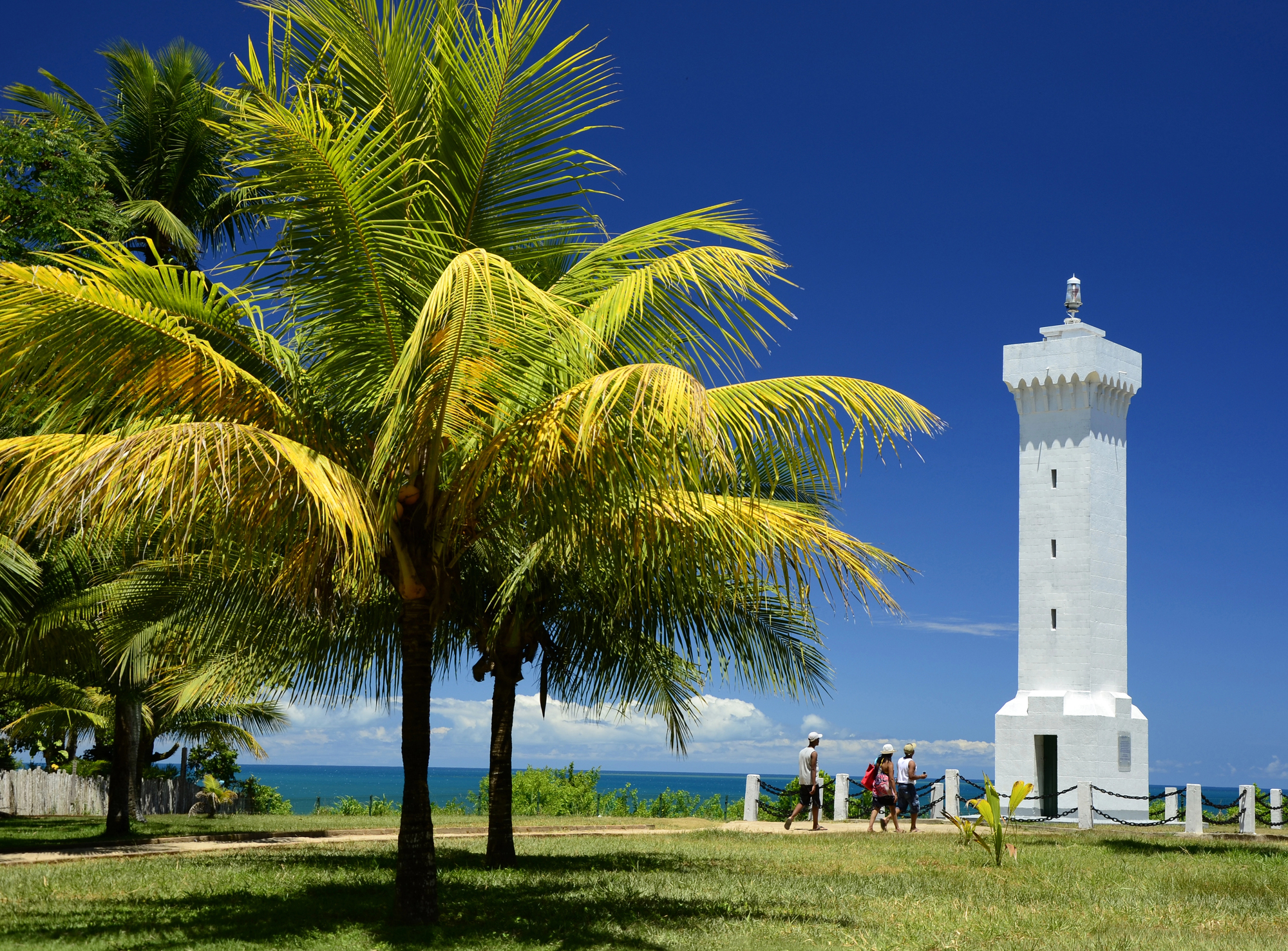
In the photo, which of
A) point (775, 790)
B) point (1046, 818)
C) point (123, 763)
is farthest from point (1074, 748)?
point (123, 763)

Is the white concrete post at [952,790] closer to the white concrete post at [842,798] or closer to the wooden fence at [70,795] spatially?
the white concrete post at [842,798]

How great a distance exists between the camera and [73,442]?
7859 millimetres

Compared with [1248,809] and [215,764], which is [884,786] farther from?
[215,764]

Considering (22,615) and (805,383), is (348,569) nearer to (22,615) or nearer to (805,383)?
(805,383)

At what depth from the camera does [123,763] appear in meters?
20.0

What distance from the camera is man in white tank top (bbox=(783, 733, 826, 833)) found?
68.4ft

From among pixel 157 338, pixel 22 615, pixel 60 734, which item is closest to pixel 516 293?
pixel 157 338

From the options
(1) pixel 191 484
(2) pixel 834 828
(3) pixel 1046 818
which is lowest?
(3) pixel 1046 818

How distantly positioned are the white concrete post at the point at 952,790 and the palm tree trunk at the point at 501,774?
1502 cm

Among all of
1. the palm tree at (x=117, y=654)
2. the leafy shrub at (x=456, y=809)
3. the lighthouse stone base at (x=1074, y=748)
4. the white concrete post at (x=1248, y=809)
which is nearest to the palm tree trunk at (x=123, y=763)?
the palm tree at (x=117, y=654)

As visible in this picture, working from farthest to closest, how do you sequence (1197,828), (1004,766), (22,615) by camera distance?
(1004,766) → (1197,828) → (22,615)

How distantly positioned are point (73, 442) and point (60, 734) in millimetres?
23808

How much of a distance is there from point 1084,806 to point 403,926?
2048cm

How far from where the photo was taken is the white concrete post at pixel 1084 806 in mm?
25406
